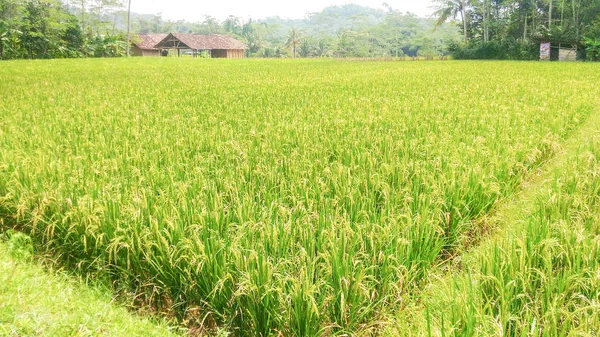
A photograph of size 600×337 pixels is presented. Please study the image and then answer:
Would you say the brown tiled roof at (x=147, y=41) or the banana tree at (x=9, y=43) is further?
the brown tiled roof at (x=147, y=41)

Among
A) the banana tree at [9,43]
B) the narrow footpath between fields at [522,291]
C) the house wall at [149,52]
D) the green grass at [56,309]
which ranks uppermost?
the house wall at [149,52]

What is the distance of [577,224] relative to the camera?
2.73m

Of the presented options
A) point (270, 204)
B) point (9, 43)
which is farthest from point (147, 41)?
point (270, 204)

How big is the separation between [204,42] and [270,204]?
49.6m

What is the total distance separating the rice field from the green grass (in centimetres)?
14

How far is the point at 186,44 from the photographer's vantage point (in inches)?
1892

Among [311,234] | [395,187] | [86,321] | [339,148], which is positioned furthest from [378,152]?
[86,321]

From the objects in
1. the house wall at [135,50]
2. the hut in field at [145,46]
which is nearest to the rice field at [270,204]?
the hut in field at [145,46]

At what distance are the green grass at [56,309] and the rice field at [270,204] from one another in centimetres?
14

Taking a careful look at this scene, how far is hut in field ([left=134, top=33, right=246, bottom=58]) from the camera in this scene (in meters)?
48.2

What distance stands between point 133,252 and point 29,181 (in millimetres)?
1620

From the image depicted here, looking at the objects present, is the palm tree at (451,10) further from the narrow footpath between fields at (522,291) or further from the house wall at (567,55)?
the narrow footpath between fields at (522,291)

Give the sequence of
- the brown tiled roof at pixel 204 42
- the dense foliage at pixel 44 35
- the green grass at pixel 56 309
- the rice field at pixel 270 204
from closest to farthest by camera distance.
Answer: the green grass at pixel 56 309 → the rice field at pixel 270 204 → the dense foliage at pixel 44 35 → the brown tiled roof at pixel 204 42

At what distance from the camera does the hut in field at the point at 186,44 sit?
4819 centimetres
